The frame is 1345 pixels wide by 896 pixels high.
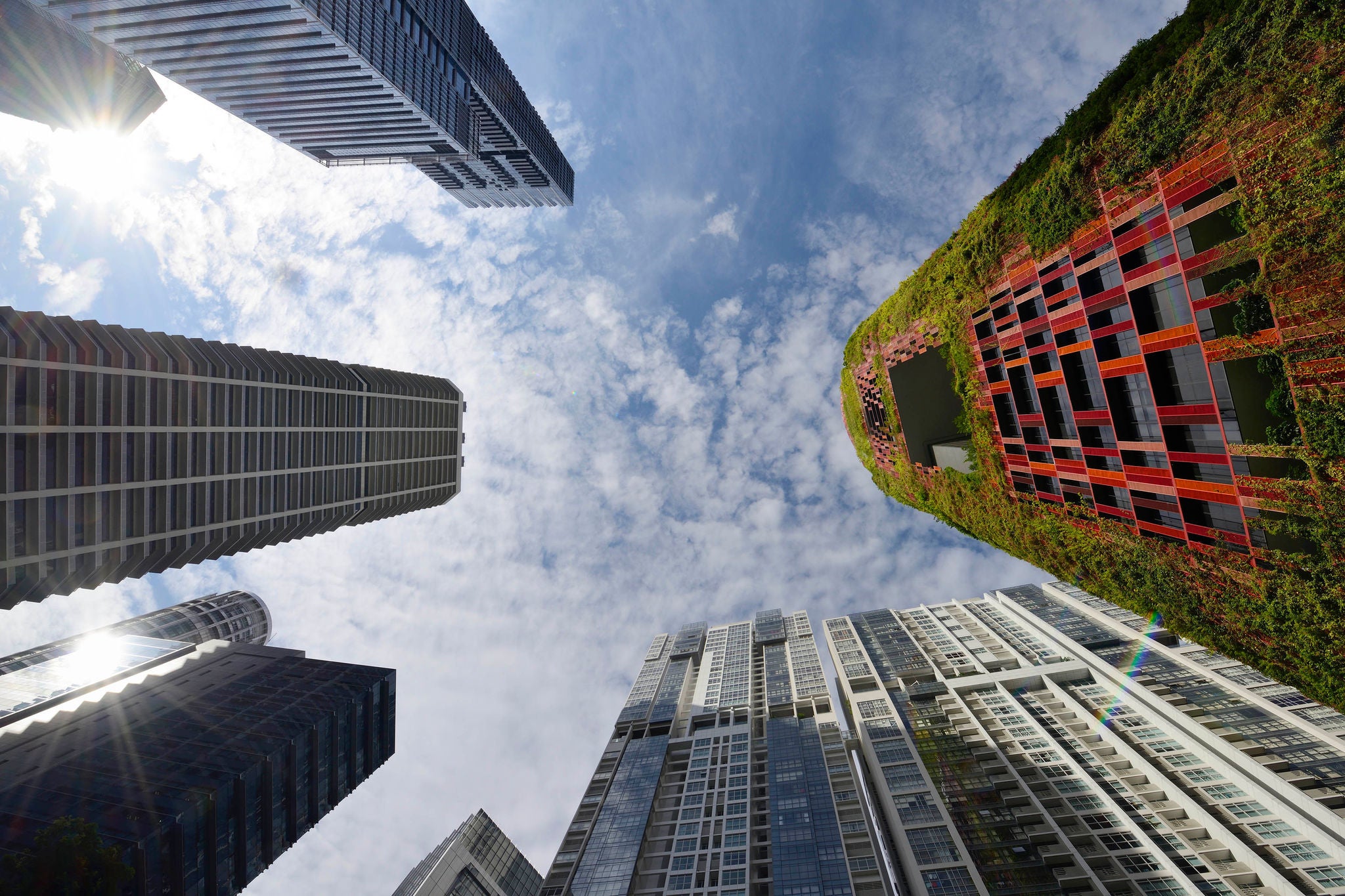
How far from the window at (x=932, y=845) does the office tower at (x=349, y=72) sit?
458 feet

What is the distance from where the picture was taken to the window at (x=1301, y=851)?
53156 millimetres

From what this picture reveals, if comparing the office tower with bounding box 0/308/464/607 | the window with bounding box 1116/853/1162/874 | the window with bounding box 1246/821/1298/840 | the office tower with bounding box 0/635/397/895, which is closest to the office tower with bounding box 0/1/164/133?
the office tower with bounding box 0/308/464/607

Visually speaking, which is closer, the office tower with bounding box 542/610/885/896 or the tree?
the tree

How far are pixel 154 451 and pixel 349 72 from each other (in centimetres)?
7029

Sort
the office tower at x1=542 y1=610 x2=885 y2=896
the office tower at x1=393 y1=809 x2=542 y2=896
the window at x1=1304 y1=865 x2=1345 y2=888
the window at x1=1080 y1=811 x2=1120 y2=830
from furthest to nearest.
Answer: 1. the office tower at x1=393 y1=809 x2=542 y2=896
2. the office tower at x1=542 y1=610 x2=885 y2=896
3. the window at x1=1080 y1=811 x2=1120 y2=830
4. the window at x1=1304 y1=865 x2=1345 y2=888

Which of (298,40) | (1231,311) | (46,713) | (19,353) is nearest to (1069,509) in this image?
(1231,311)

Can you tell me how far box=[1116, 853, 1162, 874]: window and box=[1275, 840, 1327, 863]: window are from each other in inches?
455

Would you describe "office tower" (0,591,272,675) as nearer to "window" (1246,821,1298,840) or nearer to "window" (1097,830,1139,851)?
"window" (1097,830,1139,851)

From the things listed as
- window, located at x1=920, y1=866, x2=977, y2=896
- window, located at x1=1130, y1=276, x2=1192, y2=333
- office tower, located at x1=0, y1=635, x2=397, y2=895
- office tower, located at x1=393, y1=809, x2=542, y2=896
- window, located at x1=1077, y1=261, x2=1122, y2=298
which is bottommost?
office tower, located at x1=393, y1=809, x2=542, y2=896

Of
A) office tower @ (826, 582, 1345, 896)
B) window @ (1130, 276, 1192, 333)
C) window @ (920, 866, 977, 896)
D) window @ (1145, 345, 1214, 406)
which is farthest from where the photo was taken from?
window @ (920, 866, 977, 896)

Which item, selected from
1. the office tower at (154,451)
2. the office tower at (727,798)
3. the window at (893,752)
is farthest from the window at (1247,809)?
the office tower at (154,451)

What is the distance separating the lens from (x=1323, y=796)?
58625mm

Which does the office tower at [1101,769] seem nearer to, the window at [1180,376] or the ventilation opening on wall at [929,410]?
the ventilation opening on wall at [929,410]

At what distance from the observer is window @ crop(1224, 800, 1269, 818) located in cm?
6047
